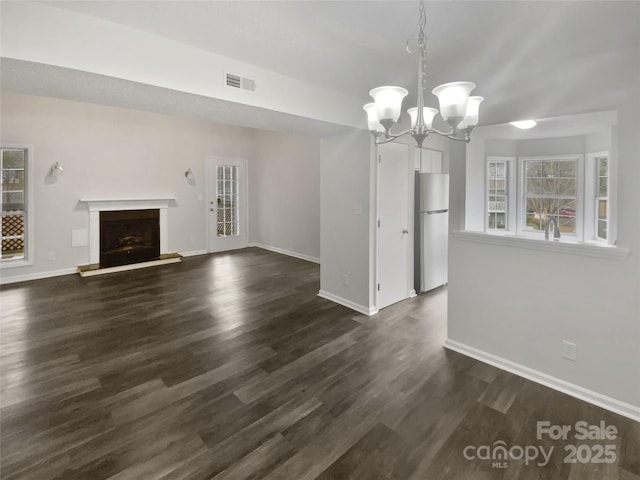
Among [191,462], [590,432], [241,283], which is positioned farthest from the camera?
[241,283]

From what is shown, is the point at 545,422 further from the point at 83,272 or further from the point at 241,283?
the point at 83,272

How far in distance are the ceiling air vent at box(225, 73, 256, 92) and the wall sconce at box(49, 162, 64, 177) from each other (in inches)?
181

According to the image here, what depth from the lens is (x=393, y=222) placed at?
13.7 ft

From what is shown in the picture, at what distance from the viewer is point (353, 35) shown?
2.23 m

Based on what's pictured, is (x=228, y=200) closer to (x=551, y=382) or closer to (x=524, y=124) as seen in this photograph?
(x=524, y=124)

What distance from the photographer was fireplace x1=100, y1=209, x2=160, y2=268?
6.09 m

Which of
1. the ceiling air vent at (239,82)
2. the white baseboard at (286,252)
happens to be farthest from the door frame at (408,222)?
the white baseboard at (286,252)

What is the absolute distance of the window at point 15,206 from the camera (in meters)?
5.21

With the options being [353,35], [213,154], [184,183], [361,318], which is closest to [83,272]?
[184,183]

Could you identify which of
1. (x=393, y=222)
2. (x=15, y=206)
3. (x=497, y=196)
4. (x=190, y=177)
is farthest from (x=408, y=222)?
(x=15, y=206)

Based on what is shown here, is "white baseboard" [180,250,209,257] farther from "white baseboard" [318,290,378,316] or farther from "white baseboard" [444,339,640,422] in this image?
"white baseboard" [444,339,640,422]

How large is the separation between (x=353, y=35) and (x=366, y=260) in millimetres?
2378

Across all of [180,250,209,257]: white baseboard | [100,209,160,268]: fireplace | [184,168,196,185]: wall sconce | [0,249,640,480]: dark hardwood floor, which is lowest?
[0,249,640,480]: dark hardwood floor

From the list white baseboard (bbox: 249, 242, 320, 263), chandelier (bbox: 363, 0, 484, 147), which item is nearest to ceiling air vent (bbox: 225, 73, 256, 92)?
chandelier (bbox: 363, 0, 484, 147)
